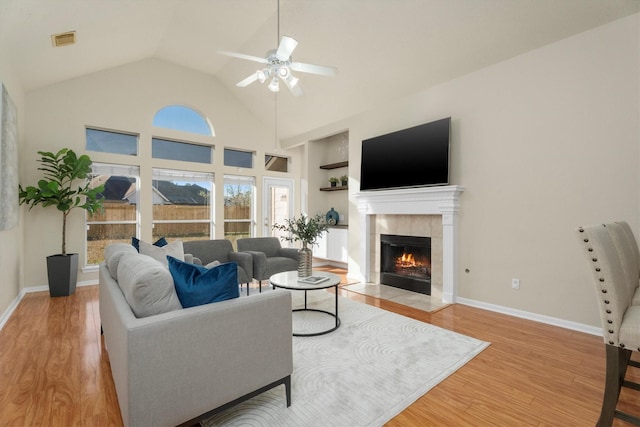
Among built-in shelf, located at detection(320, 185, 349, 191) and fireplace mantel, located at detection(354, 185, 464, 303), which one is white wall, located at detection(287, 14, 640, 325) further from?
built-in shelf, located at detection(320, 185, 349, 191)

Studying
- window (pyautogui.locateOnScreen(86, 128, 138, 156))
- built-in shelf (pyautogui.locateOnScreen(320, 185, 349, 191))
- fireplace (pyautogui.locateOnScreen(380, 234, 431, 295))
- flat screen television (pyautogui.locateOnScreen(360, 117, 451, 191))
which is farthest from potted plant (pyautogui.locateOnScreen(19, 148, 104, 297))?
fireplace (pyautogui.locateOnScreen(380, 234, 431, 295))

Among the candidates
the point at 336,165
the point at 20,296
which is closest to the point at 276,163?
the point at 336,165

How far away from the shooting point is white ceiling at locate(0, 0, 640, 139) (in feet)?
9.69

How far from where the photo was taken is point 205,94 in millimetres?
5918

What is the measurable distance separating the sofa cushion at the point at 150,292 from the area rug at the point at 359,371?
752mm

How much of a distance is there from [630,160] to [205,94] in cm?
631

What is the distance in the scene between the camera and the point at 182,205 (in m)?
5.75

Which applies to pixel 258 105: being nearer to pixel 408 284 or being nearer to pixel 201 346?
pixel 408 284

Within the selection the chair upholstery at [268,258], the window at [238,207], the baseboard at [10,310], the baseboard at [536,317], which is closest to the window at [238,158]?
the window at [238,207]

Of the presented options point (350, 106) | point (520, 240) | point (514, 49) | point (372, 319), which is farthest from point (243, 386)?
point (350, 106)

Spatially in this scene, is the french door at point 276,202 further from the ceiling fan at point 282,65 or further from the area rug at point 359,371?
the ceiling fan at point 282,65

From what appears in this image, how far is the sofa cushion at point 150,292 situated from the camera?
147 centimetres

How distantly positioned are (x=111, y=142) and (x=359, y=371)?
534 centimetres

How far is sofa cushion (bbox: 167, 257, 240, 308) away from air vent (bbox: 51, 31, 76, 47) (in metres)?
3.36
